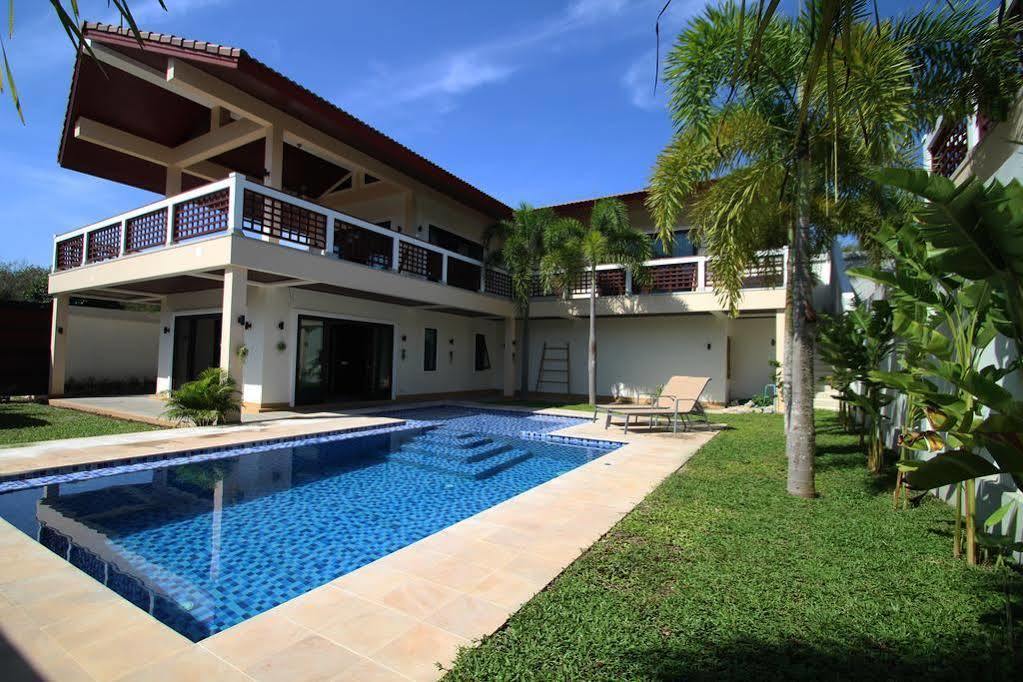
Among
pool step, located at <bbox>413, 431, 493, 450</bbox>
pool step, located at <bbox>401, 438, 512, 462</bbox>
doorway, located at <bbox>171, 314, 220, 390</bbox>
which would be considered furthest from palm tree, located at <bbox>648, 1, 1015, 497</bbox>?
doorway, located at <bbox>171, 314, 220, 390</bbox>

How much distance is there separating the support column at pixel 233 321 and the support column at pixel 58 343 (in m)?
8.38

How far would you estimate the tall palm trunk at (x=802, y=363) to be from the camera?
21.3 ft

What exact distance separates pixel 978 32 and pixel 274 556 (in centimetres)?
920

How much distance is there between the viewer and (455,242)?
20109mm

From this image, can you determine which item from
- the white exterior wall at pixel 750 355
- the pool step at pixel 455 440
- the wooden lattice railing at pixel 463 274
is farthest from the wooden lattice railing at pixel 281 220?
the white exterior wall at pixel 750 355

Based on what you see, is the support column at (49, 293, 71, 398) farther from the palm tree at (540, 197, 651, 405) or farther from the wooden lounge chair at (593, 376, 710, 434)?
the wooden lounge chair at (593, 376, 710, 434)

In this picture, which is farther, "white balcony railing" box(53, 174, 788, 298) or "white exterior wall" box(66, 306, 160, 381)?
"white exterior wall" box(66, 306, 160, 381)

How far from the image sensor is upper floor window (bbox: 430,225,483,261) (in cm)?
1902

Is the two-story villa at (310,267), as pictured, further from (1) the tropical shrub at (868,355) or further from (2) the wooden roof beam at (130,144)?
(1) the tropical shrub at (868,355)

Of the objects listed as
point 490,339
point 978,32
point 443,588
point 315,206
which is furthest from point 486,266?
point 443,588

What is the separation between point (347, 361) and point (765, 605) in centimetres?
1602

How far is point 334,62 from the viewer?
30.4 ft

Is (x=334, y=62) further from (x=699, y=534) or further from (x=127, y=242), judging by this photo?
(x=699, y=534)

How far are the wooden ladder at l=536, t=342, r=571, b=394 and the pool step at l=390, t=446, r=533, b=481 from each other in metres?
11.3
